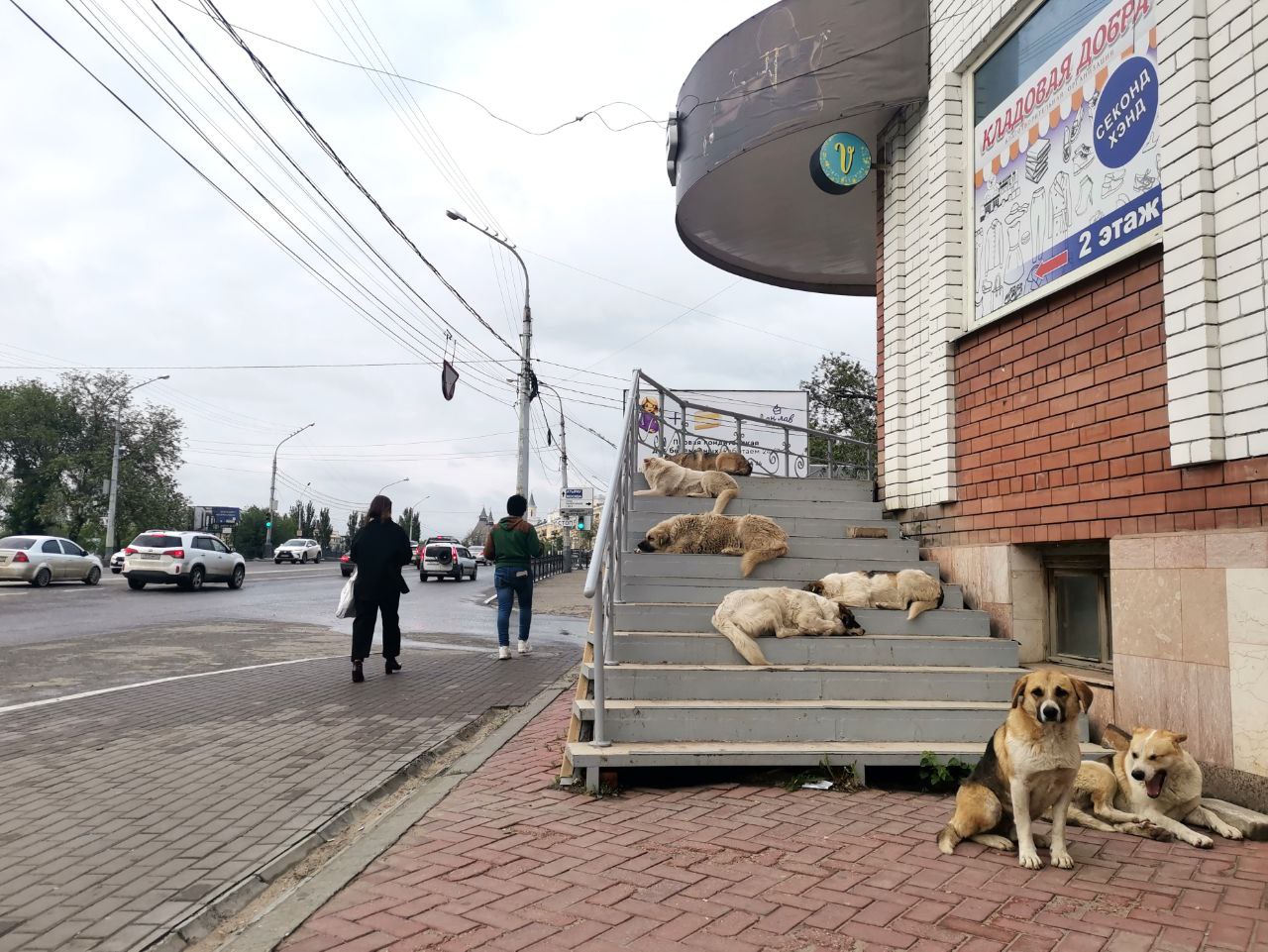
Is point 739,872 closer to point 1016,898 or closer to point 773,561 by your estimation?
point 1016,898

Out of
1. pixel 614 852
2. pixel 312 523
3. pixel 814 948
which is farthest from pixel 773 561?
pixel 312 523

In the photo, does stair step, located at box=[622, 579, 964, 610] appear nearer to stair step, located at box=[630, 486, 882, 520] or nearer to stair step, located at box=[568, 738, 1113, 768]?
stair step, located at box=[630, 486, 882, 520]

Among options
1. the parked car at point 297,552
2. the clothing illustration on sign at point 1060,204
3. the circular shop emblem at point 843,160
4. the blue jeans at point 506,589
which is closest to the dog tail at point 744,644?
the clothing illustration on sign at point 1060,204

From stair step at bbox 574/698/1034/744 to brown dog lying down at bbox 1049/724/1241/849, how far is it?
0.88m

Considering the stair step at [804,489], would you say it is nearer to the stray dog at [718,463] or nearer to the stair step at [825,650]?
the stray dog at [718,463]

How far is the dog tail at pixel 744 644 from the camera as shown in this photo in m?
5.75

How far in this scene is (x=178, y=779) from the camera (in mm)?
5238

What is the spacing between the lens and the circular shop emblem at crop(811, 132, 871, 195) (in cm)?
832

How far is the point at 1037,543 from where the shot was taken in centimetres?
632

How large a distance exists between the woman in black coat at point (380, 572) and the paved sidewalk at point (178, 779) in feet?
2.01

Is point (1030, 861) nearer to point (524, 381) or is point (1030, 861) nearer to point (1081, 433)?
point (1081, 433)

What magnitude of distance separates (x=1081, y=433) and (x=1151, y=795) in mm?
2383

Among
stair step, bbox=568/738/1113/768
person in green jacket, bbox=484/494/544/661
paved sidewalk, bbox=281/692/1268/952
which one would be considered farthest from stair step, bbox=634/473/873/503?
paved sidewalk, bbox=281/692/1268/952

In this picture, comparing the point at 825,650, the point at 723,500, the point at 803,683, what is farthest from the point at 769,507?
the point at 803,683
